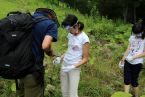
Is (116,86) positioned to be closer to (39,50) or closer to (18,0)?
(39,50)

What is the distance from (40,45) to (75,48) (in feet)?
3.47

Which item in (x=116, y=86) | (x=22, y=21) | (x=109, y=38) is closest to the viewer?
(x=22, y=21)

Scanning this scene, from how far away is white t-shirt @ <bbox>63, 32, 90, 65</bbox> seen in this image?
6273 millimetres

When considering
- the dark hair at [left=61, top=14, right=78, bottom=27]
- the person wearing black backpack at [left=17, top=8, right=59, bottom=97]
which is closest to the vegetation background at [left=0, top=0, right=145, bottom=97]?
the dark hair at [left=61, top=14, right=78, bottom=27]

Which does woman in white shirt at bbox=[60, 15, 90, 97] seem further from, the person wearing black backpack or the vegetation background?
the vegetation background

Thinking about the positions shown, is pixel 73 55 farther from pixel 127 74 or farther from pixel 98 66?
pixel 98 66

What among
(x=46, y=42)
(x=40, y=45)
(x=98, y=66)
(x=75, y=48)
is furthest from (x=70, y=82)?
(x=98, y=66)

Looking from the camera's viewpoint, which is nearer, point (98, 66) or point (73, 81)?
point (73, 81)

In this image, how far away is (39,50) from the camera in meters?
5.42

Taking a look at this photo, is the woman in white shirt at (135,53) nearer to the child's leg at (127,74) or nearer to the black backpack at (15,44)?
the child's leg at (127,74)

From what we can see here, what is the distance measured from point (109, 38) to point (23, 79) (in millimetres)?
7040

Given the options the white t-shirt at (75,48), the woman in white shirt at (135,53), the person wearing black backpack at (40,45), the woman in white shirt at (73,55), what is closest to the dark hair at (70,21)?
the woman in white shirt at (73,55)

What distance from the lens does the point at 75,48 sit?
6371 mm

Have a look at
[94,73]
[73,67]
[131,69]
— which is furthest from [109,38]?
[73,67]
